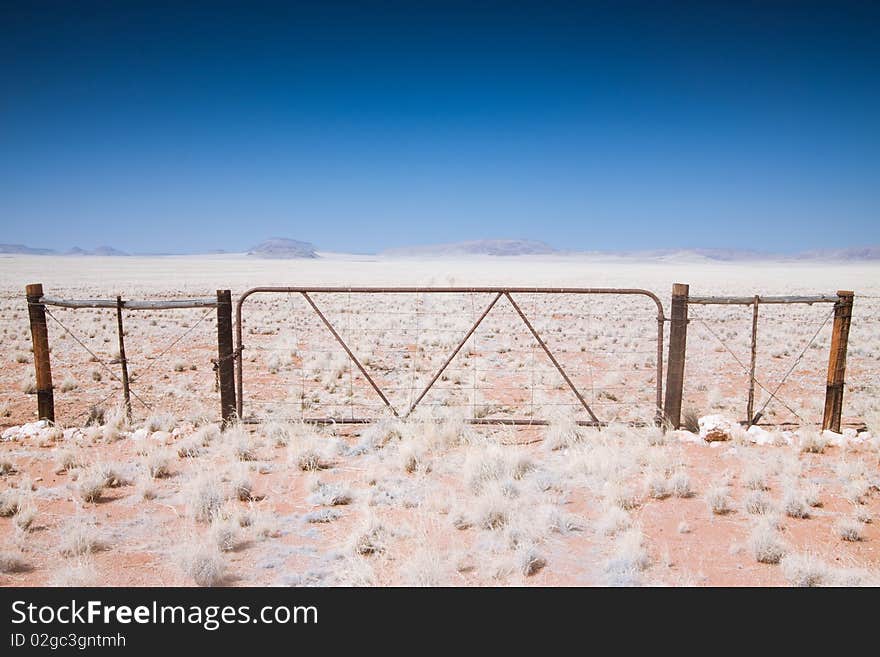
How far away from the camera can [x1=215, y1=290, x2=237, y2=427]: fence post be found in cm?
721

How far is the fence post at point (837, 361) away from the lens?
7.02 m

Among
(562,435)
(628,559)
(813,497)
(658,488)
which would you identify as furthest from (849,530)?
(562,435)

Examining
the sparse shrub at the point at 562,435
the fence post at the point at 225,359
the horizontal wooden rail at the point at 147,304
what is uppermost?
the horizontal wooden rail at the point at 147,304

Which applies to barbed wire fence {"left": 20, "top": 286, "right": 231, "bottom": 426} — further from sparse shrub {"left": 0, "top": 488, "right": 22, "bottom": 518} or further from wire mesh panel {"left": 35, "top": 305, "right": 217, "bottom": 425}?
sparse shrub {"left": 0, "top": 488, "right": 22, "bottom": 518}

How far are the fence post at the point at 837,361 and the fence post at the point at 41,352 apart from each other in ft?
34.2

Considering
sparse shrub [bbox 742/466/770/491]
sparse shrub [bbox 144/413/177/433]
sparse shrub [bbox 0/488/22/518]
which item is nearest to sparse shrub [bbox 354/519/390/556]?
sparse shrub [bbox 0/488/22/518]

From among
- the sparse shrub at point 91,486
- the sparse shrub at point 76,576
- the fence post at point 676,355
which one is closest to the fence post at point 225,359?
the sparse shrub at point 91,486

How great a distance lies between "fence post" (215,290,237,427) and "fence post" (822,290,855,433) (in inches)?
310

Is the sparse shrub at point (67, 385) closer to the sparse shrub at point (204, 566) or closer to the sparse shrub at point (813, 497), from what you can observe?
the sparse shrub at point (204, 566)

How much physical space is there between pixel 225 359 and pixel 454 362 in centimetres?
755

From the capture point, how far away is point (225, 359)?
7238 millimetres
